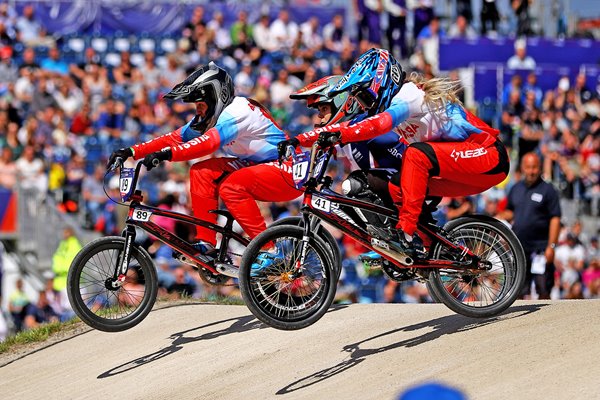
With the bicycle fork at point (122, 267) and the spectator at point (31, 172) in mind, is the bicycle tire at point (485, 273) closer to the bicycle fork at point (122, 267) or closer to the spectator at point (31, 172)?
the bicycle fork at point (122, 267)

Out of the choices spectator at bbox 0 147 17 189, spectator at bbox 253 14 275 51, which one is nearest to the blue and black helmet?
spectator at bbox 0 147 17 189

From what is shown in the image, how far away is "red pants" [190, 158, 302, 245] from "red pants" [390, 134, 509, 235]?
118 centimetres

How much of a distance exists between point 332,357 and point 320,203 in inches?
44.1

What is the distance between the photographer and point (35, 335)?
10.1 metres

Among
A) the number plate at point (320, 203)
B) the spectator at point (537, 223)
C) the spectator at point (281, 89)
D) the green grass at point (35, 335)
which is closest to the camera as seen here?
the number plate at point (320, 203)

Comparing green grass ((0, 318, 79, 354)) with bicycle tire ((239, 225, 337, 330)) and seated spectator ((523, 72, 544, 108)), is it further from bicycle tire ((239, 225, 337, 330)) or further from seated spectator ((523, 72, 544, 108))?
seated spectator ((523, 72, 544, 108))

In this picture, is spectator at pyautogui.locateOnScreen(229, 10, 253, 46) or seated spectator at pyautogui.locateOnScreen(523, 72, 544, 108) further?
spectator at pyautogui.locateOnScreen(229, 10, 253, 46)

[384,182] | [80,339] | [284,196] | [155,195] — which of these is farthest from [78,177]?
[384,182]

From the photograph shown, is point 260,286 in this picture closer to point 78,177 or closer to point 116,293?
point 116,293

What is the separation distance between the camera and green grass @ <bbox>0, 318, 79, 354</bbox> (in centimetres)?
1008

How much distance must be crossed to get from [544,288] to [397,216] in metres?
3.61

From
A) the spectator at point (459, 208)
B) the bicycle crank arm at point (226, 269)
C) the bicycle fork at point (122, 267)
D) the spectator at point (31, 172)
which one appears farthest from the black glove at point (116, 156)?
the spectator at point (31, 172)

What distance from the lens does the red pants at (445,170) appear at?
780cm

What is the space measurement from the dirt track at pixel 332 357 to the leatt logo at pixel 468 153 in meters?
1.23
